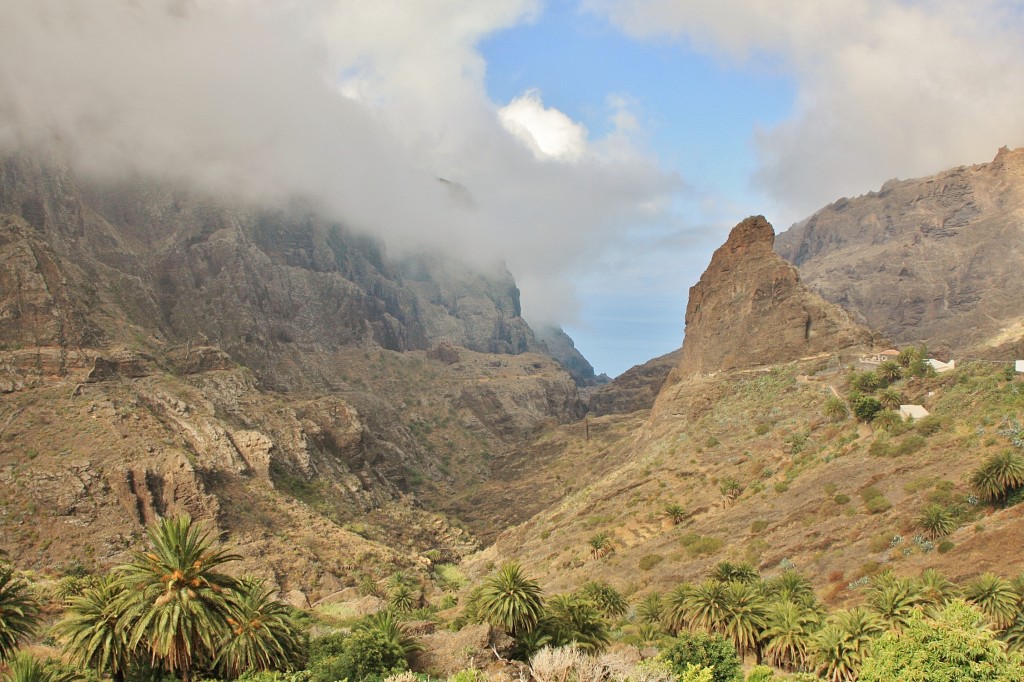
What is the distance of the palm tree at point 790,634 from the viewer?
35.2 metres

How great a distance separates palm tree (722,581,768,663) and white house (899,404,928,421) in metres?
30.7

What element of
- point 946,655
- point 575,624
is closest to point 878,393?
point 575,624

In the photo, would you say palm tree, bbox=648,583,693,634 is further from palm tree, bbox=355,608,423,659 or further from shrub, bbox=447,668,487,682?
shrub, bbox=447,668,487,682

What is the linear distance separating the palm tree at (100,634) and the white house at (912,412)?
59.5 meters

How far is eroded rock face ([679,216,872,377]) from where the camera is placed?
92188 millimetres

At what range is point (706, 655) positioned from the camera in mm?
32656

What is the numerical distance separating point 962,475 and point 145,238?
13376cm

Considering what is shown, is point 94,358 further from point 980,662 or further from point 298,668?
point 980,662

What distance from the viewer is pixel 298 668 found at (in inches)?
1280

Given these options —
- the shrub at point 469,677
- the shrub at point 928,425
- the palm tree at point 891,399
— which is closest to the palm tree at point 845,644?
the shrub at point 469,677

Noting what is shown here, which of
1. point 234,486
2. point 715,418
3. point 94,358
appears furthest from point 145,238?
point 715,418

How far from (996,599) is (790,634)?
912cm

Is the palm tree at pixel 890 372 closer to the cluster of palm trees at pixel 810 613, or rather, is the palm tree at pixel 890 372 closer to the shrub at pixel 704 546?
the shrub at pixel 704 546

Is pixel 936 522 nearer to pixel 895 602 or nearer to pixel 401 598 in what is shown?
pixel 895 602
